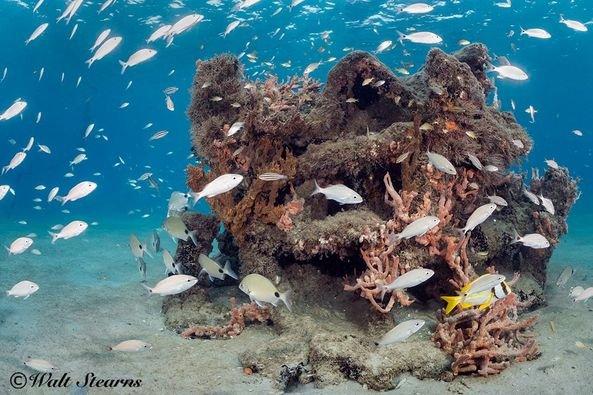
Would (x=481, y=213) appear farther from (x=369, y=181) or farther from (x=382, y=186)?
(x=369, y=181)

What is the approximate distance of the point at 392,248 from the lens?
20.9ft

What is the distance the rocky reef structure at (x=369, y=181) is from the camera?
259 inches

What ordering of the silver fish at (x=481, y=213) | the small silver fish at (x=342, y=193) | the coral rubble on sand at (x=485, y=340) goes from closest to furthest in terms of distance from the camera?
the coral rubble on sand at (x=485, y=340)
the small silver fish at (x=342, y=193)
the silver fish at (x=481, y=213)

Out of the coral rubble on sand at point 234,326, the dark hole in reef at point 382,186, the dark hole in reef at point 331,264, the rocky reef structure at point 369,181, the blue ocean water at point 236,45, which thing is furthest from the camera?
the blue ocean water at point 236,45

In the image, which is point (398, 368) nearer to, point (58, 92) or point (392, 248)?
point (392, 248)

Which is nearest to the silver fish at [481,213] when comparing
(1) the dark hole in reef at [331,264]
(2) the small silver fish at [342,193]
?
(2) the small silver fish at [342,193]

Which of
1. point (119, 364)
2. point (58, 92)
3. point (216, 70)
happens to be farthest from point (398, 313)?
point (58, 92)

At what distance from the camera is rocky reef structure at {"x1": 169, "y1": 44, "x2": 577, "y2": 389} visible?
21.6 feet

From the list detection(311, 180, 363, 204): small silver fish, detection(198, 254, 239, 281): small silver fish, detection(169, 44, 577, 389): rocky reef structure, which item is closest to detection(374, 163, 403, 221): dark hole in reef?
detection(169, 44, 577, 389): rocky reef structure

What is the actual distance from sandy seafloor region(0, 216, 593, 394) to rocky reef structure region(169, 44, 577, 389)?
391 mm

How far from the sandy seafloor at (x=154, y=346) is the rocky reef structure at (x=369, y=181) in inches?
15.4

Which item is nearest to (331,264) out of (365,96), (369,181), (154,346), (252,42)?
(369,181)

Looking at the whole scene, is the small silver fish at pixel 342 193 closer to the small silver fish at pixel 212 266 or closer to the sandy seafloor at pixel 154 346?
the small silver fish at pixel 212 266

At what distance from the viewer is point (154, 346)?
682cm
